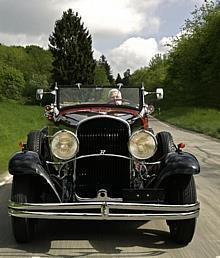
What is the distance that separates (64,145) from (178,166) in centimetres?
135

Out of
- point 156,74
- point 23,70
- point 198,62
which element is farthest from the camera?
point 23,70

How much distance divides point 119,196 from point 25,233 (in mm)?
A: 1202

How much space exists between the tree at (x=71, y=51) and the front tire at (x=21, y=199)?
67.1m

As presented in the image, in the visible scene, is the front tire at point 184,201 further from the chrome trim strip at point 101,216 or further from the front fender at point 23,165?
the front fender at point 23,165

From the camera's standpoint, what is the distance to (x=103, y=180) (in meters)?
6.51

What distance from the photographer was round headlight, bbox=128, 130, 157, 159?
20.4ft

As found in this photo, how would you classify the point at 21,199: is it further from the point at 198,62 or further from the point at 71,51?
the point at 71,51

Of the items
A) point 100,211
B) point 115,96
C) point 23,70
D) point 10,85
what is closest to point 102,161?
point 100,211

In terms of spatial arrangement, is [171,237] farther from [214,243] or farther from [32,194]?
[32,194]

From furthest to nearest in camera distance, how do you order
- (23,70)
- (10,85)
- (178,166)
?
1. (23,70)
2. (10,85)
3. (178,166)

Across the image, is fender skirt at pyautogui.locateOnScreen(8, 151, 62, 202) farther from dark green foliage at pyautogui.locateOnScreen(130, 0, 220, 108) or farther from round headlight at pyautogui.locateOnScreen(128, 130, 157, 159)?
dark green foliage at pyautogui.locateOnScreen(130, 0, 220, 108)

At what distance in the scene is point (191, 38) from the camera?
Answer: 62125 mm

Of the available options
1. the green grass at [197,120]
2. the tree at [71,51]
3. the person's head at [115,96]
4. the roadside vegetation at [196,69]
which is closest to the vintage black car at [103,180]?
the person's head at [115,96]

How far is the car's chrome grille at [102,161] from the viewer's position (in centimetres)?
647
